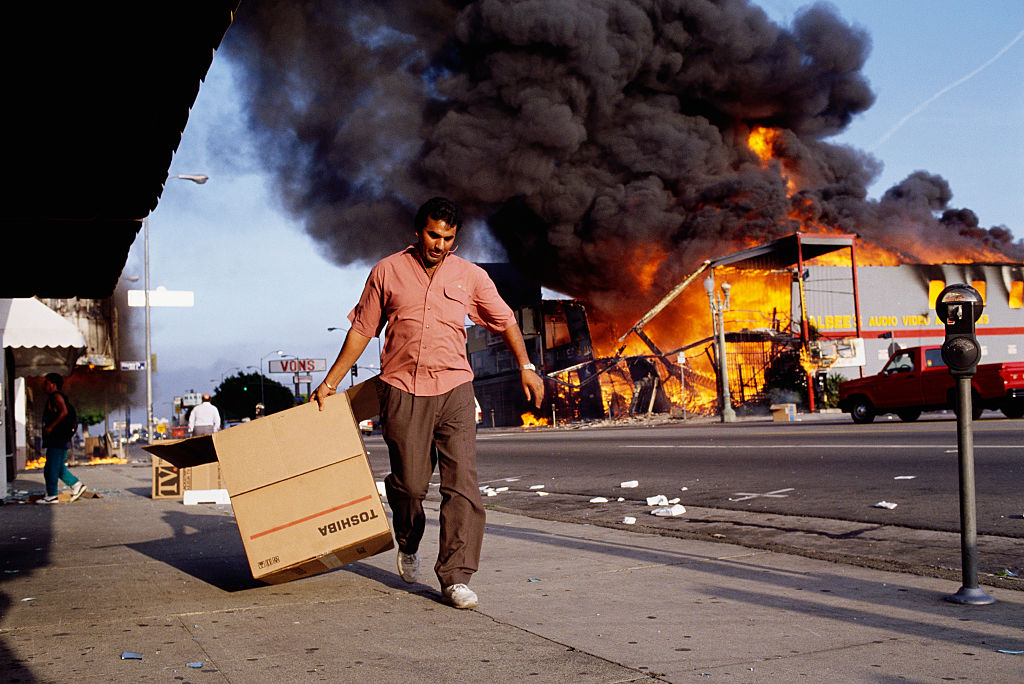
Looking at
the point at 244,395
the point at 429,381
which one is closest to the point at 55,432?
the point at 429,381

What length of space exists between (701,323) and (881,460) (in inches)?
1427

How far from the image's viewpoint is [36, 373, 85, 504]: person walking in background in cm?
1088

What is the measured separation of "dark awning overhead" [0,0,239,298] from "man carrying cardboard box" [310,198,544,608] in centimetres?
113

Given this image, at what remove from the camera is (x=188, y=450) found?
14.1 ft

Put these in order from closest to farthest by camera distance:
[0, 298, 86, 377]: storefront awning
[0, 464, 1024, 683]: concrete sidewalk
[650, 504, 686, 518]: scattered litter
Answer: [0, 464, 1024, 683]: concrete sidewalk, [650, 504, 686, 518]: scattered litter, [0, 298, 86, 377]: storefront awning

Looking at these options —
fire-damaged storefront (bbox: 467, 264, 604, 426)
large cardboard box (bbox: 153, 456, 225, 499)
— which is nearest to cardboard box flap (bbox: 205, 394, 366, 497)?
large cardboard box (bbox: 153, 456, 225, 499)

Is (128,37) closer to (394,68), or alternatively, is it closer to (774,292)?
(774,292)

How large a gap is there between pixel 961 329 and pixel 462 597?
2309 millimetres

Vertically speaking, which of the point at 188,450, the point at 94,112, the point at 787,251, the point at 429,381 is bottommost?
the point at 188,450

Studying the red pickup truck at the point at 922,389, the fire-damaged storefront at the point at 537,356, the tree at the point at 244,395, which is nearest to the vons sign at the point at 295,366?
the tree at the point at 244,395

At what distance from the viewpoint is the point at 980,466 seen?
29.6 feet

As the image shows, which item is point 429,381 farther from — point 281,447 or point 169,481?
point 169,481

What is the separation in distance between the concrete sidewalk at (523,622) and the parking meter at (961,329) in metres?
0.97

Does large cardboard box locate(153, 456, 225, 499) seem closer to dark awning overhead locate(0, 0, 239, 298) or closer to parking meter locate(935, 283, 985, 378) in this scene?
dark awning overhead locate(0, 0, 239, 298)
